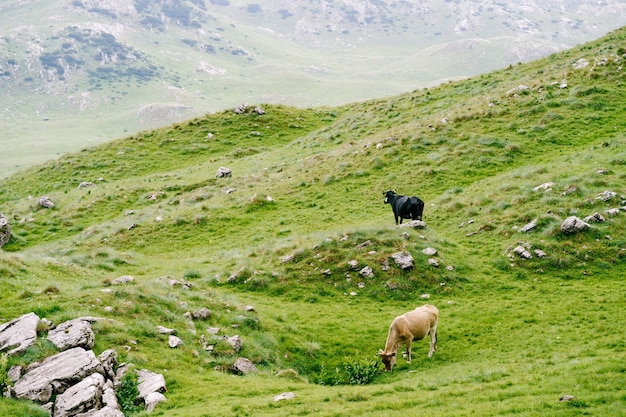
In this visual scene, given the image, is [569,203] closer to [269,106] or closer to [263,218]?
[263,218]

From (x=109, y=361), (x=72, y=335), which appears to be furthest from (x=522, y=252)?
(x=72, y=335)

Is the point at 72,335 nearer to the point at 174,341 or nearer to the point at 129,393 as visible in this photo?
the point at 129,393

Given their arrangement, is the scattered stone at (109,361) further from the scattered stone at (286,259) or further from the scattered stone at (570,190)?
the scattered stone at (570,190)

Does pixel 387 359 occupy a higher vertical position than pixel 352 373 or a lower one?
higher

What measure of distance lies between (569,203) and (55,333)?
81.8ft

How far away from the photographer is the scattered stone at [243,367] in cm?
1606

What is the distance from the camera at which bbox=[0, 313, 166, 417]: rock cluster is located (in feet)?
40.5

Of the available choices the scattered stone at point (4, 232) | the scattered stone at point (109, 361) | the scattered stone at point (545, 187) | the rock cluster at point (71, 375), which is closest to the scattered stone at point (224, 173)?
the scattered stone at point (4, 232)

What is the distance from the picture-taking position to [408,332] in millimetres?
16938

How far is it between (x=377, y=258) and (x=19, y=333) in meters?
15.6

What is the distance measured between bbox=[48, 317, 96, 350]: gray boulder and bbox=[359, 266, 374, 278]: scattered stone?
1269 cm

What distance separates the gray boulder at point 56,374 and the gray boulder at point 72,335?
416mm

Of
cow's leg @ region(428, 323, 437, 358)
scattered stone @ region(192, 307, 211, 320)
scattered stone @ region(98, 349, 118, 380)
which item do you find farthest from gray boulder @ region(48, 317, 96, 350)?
cow's leg @ region(428, 323, 437, 358)

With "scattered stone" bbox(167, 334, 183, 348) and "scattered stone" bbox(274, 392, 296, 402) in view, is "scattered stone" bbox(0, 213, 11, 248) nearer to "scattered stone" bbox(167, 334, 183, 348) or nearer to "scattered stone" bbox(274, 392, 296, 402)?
"scattered stone" bbox(167, 334, 183, 348)
